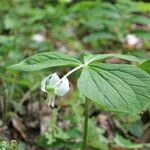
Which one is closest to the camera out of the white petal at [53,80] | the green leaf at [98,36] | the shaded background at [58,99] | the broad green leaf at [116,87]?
the broad green leaf at [116,87]

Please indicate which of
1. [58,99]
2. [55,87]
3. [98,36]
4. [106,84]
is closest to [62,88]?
[55,87]

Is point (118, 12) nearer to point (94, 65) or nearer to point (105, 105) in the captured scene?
point (94, 65)

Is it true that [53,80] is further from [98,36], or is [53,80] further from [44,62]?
[98,36]

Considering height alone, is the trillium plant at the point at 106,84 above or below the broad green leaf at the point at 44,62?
below

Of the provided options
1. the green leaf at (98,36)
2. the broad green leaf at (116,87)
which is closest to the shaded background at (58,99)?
the green leaf at (98,36)

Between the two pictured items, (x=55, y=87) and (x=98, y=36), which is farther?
(x=98, y=36)

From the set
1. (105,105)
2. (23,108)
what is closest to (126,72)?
(105,105)

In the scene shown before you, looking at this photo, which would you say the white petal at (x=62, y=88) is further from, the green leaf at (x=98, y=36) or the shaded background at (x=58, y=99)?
A: the green leaf at (x=98, y=36)

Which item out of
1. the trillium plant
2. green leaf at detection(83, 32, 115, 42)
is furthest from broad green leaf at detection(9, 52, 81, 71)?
green leaf at detection(83, 32, 115, 42)
